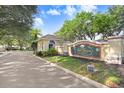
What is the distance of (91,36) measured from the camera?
19.4 metres

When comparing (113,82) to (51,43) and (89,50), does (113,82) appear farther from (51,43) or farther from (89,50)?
(51,43)

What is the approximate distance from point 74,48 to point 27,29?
4.11 m

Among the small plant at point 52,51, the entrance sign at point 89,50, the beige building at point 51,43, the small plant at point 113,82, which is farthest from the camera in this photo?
the small plant at point 52,51

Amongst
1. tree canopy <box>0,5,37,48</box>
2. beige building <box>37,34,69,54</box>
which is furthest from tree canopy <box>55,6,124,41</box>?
tree canopy <box>0,5,37,48</box>

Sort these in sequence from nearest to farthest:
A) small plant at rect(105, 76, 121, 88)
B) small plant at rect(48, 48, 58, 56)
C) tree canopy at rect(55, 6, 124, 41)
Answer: small plant at rect(105, 76, 121, 88) < small plant at rect(48, 48, 58, 56) < tree canopy at rect(55, 6, 124, 41)

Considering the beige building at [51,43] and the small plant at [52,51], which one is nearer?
the beige building at [51,43]

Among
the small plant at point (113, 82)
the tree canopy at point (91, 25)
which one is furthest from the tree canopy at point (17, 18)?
the tree canopy at point (91, 25)

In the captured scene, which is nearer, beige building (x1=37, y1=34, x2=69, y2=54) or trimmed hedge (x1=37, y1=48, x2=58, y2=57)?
beige building (x1=37, y1=34, x2=69, y2=54)

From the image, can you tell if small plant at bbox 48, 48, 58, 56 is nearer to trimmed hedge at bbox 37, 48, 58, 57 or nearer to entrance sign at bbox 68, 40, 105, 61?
trimmed hedge at bbox 37, 48, 58, 57

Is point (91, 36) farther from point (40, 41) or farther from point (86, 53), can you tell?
point (86, 53)

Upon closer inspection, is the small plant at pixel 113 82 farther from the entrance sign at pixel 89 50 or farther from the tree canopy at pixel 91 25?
the tree canopy at pixel 91 25
